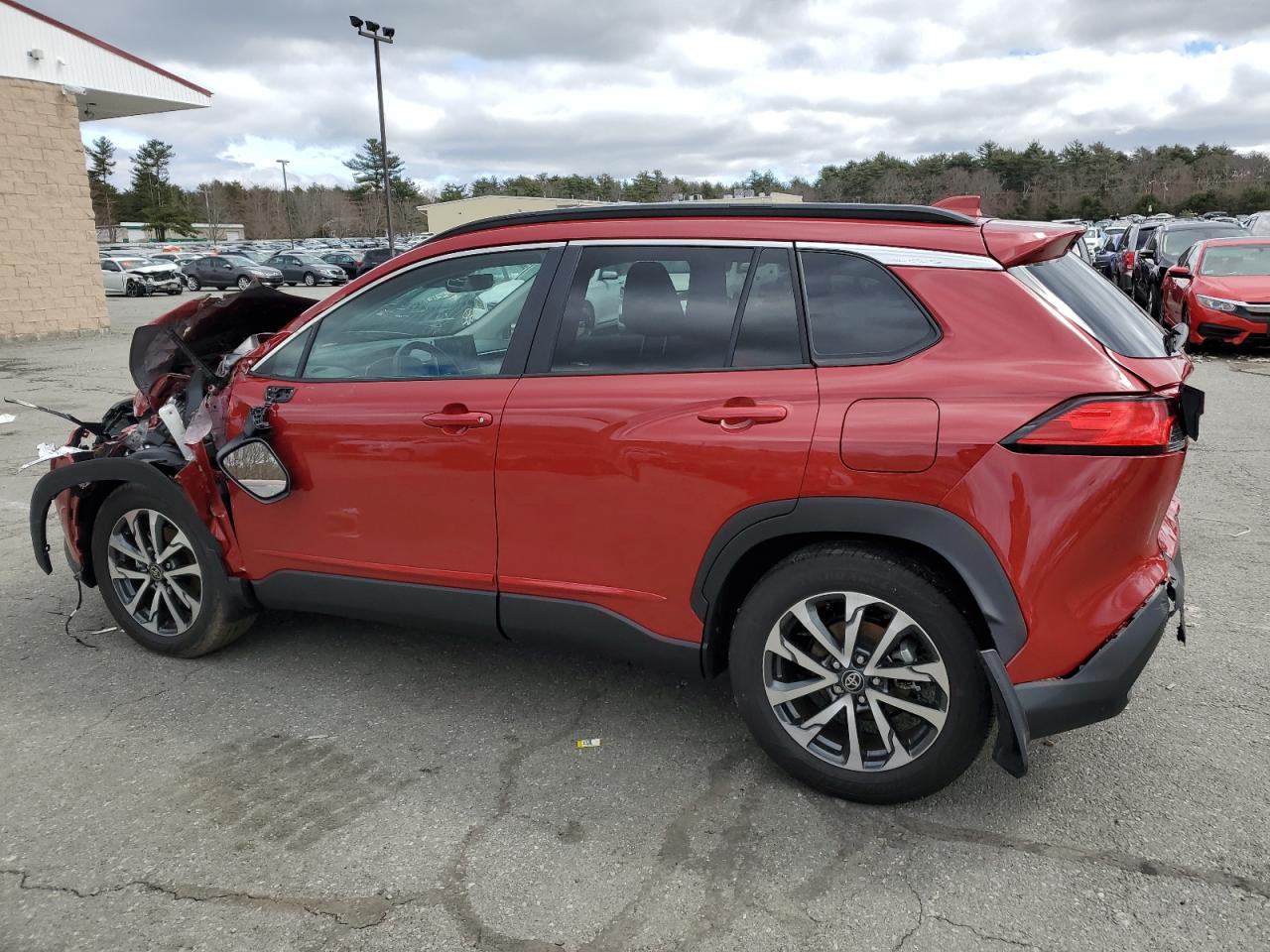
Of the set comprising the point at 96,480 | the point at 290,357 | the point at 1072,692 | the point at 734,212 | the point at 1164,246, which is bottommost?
the point at 1072,692

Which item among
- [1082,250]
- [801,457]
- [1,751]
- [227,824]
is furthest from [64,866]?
[1082,250]

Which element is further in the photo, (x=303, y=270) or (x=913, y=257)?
(x=303, y=270)

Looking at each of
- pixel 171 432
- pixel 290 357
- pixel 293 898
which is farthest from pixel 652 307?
pixel 171 432

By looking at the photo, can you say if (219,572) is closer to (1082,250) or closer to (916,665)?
(916,665)

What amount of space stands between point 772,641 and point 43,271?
1960 centimetres

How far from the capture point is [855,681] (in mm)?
2795

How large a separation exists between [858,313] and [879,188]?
189 ft

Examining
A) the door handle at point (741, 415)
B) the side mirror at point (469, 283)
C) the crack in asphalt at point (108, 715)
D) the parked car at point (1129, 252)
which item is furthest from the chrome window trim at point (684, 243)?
the parked car at point (1129, 252)

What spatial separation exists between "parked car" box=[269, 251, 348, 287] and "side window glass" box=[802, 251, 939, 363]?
136 ft

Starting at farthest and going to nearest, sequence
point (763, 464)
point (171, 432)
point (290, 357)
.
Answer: point (171, 432) < point (290, 357) < point (763, 464)

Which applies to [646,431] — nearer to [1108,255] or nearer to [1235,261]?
[1235,261]

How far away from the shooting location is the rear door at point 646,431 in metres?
2.82

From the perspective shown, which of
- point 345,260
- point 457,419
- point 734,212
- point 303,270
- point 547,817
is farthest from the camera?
point 345,260

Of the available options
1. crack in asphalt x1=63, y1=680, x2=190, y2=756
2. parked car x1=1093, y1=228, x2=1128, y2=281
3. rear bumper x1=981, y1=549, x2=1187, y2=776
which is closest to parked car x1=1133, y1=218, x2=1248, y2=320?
parked car x1=1093, y1=228, x2=1128, y2=281
